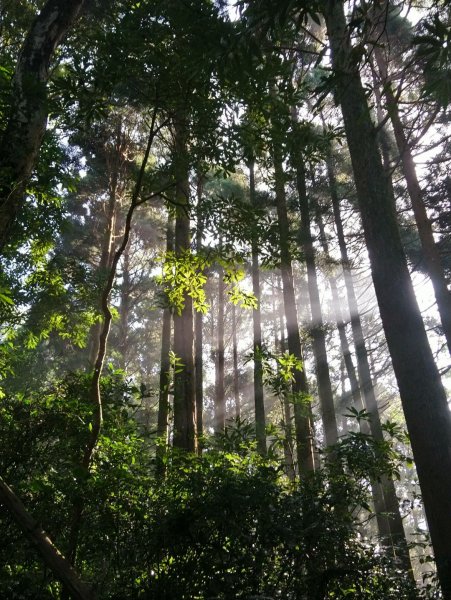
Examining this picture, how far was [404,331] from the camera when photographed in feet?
15.2

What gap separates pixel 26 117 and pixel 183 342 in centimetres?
391

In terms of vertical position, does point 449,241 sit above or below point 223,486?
above

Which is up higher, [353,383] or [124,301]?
[124,301]

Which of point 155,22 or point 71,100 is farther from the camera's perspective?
point 155,22

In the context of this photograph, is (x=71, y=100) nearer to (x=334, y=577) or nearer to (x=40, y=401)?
(x=40, y=401)

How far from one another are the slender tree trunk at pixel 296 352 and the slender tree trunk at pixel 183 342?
119 cm

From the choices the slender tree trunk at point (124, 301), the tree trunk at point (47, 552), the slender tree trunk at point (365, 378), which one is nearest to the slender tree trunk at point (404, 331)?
the tree trunk at point (47, 552)

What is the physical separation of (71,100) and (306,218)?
8.46 meters

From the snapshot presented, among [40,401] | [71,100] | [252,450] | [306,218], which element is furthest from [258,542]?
[306,218]

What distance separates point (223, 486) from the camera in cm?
324

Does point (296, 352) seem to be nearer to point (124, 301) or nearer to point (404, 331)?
point (404, 331)

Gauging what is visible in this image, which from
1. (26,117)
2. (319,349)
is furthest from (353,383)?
(26,117)

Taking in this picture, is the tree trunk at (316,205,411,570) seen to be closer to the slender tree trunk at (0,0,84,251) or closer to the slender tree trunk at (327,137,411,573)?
the slender tree trunk at (327,137,411,573)

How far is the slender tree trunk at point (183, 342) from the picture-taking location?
540 centimetres
